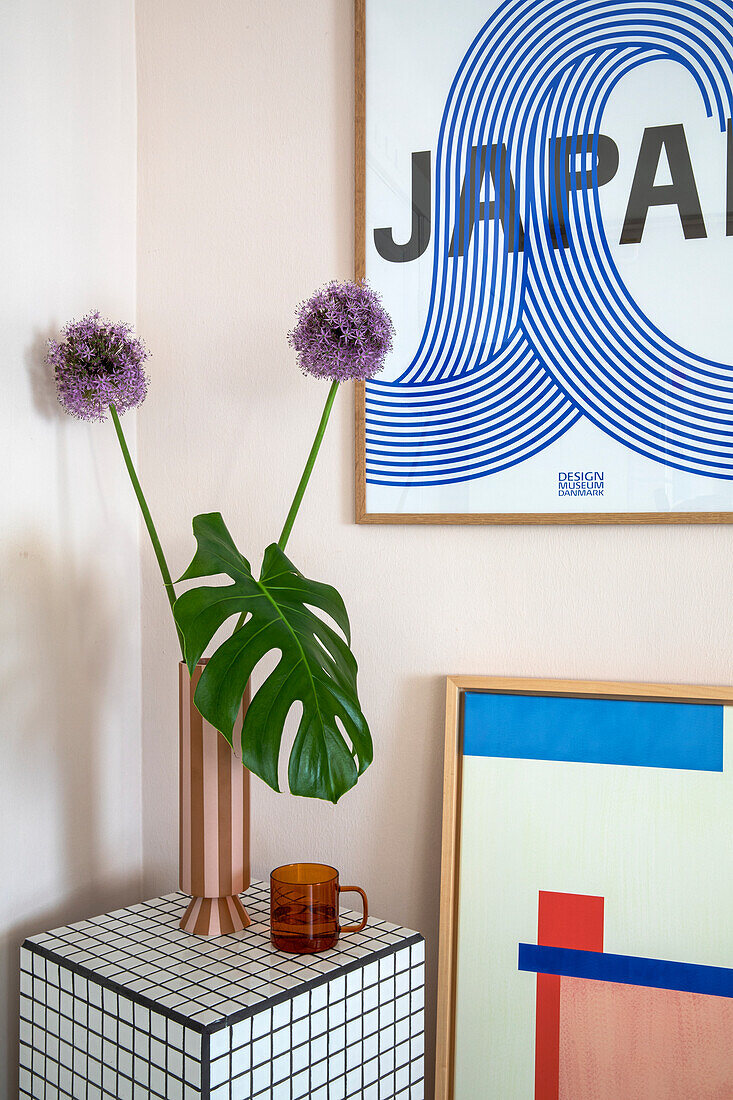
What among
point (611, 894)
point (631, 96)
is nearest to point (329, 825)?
point (611, 894)

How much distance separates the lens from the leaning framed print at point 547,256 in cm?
120

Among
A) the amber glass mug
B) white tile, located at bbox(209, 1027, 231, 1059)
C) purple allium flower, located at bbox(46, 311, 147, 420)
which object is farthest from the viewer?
purple allium flower, located at bbox(46, 311, 147, 420)

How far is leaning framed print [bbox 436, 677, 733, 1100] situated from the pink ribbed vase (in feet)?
0.93

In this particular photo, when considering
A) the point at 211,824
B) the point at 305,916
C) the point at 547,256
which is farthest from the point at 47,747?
the point at 547,256

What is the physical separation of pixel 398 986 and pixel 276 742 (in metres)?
0.39

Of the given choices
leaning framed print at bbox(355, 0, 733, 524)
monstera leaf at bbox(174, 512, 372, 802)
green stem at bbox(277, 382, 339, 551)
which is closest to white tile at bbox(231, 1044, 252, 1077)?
monstera leaf at bbox(174, 512, 372, 802)

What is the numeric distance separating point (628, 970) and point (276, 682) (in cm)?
59

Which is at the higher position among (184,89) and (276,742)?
(184,89)

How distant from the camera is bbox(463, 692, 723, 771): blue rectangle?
3.87 feet

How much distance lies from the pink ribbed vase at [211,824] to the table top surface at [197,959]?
3 centimetres

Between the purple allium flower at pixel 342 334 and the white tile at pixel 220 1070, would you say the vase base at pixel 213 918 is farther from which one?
the purple allium flower at pixel 342 334

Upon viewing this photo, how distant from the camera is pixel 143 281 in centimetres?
154

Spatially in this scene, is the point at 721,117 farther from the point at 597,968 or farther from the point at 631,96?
the point at 597,968

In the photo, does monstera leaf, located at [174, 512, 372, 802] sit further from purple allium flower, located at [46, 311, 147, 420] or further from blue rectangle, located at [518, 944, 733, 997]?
blue rectangle, located at [518, 944, 733, 997]
